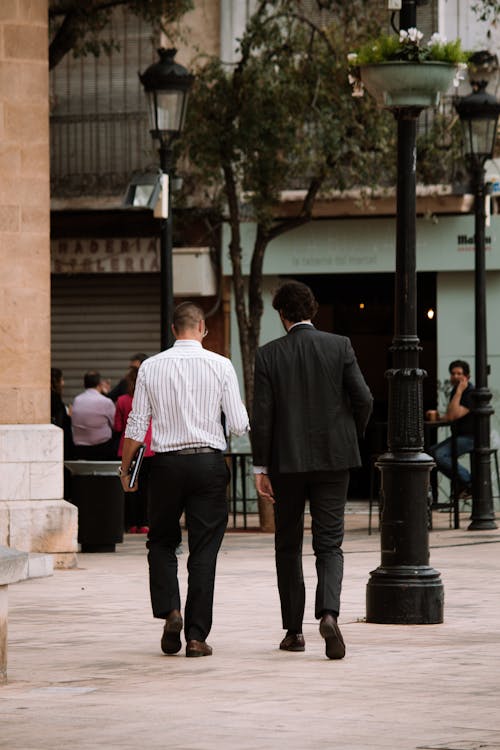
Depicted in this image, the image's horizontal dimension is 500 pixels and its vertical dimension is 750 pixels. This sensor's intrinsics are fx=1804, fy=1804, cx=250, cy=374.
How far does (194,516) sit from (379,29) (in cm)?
1228

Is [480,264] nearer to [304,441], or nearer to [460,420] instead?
[460,420]

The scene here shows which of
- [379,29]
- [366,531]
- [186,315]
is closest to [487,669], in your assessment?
[186,315]

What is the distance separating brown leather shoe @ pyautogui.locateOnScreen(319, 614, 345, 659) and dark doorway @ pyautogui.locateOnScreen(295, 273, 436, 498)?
1583 cm

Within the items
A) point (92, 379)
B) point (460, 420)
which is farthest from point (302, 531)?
point (92, 379)

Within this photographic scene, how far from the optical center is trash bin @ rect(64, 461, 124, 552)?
16.5 metres

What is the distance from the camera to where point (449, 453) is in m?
20.9

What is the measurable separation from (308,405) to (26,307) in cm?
583

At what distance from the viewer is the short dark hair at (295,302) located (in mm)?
9688

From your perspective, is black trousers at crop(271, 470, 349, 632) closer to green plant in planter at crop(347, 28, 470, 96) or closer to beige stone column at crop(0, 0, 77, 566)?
green plant in planter at crop(347, 28, 470, 96)

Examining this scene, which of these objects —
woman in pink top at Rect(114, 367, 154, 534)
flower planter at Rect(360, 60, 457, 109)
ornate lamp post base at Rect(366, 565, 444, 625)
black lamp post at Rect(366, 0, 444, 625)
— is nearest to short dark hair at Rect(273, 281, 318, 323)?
black lamp post at Rect(366, 0, 444, 625)

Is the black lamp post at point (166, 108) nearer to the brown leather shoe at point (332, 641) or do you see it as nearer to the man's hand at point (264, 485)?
the man's hand at point (264, 485)

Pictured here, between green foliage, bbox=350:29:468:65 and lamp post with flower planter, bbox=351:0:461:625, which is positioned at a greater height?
green foliage, bbox=350:29:468:65

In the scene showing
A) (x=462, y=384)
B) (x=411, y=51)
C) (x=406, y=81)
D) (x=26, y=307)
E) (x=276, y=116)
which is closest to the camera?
(x=406, y=81)

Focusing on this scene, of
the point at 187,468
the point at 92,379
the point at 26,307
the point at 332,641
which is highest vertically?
the point at 26,307
